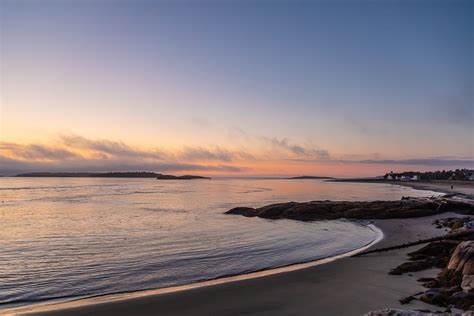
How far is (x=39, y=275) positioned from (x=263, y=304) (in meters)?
8.67

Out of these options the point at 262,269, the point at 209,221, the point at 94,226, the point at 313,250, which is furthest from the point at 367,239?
the point at 94,226

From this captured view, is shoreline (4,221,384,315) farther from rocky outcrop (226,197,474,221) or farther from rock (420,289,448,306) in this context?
rocky outcrop (226,197,474,221)

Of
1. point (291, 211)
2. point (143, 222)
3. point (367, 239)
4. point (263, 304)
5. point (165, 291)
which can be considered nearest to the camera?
point (263, 304)

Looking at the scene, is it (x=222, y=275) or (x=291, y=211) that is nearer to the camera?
(x=222, y=275)

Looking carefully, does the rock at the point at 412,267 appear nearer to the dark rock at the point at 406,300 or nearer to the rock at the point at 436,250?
the rock at the point at 436,250

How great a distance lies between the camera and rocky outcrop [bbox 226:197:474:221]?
3312 cm

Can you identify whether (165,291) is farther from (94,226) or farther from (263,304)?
(94,226)

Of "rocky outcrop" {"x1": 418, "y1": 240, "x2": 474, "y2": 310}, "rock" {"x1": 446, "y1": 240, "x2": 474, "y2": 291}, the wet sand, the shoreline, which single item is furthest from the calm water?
"rock" {"x1": 446, "y1": 240, "x2": 474, "y2": 291}

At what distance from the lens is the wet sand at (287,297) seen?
30.5 ft

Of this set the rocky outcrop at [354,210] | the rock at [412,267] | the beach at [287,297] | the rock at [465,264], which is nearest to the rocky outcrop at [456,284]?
the rock at [465,264]

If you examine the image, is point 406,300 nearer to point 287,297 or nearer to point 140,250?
point 287,297

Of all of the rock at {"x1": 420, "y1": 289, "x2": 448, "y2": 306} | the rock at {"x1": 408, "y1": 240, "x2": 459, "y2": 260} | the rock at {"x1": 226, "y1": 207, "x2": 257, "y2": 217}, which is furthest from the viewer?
the rock at {"x1": 226, "y1": 207, "x2": 257, "y2": 217}

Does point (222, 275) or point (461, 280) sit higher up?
point (461, 280)

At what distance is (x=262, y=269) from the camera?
14539 mm
